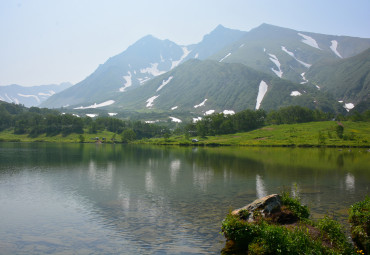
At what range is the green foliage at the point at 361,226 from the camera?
17.7 metres

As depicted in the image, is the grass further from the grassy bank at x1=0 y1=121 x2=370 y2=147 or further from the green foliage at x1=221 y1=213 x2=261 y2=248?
the grassy bank at x1=0 y1=121 x2=370 y2=147

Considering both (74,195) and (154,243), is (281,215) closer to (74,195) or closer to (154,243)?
(154,243)

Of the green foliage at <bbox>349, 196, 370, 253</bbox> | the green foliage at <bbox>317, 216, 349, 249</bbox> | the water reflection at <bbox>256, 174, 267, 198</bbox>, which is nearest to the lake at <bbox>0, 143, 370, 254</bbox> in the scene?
the water reflection at <bbox>256, 174, 267, 198</bbox>

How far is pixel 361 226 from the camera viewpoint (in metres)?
18.5

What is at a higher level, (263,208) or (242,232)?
(263,208)

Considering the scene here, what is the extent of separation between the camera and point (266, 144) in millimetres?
157000

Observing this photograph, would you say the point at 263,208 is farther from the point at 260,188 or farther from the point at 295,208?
the point at 260,188

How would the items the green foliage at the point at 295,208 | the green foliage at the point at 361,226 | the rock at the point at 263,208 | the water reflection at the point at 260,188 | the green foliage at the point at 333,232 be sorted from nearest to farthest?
the green foliage at the point at 333,232 < the green foliage at the point at 361,226 < the rock at the point at 263,208 < the green foliage at the point at 295,208 < the water reflection at the point at 260,188


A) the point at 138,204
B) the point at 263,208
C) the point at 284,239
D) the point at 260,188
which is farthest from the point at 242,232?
the point at 260,188

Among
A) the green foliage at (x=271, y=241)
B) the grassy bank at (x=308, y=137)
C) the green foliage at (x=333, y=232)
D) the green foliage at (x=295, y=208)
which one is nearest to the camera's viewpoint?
the green foliage at (x=271, y=241)

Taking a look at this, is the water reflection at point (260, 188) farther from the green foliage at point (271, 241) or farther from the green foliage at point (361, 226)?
the green foliage at point (271, 241)

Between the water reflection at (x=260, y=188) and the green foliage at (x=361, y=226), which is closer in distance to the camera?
the green foliage at (x=361, y=226)

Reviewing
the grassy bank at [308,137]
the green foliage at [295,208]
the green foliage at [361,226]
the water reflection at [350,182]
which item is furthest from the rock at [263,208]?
the grassy bank at [308,137]

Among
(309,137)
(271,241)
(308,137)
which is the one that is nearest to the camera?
(271,241)
